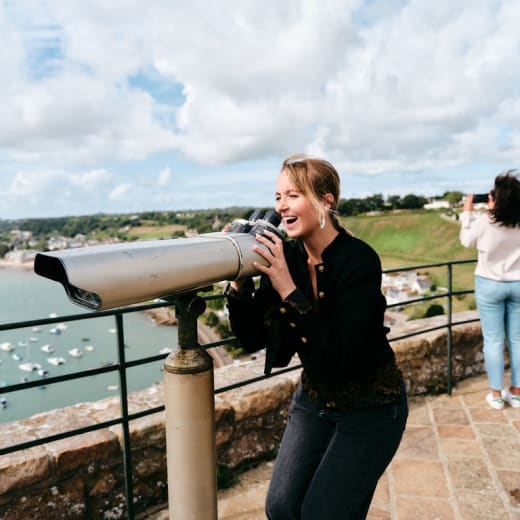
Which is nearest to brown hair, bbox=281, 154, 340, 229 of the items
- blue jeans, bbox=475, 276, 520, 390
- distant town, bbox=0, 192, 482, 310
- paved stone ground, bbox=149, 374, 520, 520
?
paved stone ground, bbox=149, 374, 520, 520

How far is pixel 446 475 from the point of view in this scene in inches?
105

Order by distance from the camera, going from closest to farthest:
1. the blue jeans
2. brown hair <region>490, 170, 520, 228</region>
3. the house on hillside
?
brown hair <region>490, 170, 520, 228</region> → the blue jeans → the house on hillside

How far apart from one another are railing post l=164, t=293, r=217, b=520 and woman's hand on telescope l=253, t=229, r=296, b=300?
196mm

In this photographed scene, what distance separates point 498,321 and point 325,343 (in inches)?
98.8

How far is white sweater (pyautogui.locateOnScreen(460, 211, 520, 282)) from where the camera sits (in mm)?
3111

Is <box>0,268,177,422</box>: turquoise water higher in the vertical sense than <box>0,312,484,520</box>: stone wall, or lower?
lower

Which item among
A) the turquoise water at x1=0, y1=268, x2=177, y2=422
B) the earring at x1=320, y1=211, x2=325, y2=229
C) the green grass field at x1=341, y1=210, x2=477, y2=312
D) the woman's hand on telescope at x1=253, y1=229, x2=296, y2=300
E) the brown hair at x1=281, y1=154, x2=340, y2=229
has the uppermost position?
the brown hair at x1=281, y1=154, x2=340, y2=229

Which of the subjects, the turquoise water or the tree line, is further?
the tree line

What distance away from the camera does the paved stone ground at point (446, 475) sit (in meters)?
2.38

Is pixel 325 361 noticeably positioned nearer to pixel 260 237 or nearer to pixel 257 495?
pixel 260 237

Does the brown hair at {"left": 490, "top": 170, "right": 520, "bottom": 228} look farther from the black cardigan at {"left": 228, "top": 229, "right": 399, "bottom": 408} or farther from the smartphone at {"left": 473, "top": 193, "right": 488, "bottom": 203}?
the black cardigan at {"left": 228, "top": 229, "right": 399, "bottom": 408}

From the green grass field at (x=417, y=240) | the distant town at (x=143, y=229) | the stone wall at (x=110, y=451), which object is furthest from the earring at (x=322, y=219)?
the green grass field at (x=417, y=240)

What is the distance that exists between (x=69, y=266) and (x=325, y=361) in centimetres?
71

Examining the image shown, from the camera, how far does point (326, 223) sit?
146 cm
